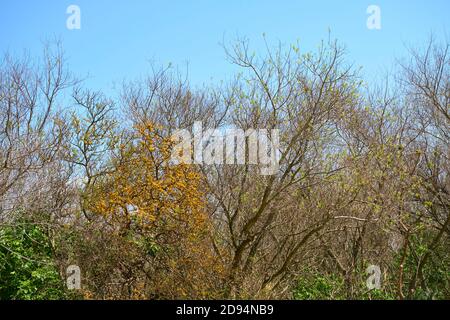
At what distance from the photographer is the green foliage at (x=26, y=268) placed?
11016 mm

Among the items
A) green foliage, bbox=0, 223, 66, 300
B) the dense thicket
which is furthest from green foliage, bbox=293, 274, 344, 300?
green foliage, bbox=0, 223, 66, 300

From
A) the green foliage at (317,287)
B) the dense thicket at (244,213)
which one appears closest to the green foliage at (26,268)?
the dense thicket at (244,213)

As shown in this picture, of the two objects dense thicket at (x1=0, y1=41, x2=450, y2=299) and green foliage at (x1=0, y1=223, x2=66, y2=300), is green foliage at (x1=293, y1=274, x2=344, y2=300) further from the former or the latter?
green foliage at (x1=0, y1=223, x2=66, y2=300)

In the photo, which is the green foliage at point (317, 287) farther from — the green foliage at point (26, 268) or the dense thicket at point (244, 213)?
the green foliage at point (26, 268)

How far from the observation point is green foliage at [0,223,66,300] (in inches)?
434

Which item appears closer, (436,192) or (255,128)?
(255,128)

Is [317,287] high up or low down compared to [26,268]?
down

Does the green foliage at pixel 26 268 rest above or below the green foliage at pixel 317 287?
above

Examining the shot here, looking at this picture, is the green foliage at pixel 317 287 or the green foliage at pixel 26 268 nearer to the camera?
the green foliage at pixel 317 287

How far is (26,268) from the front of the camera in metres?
11.3
